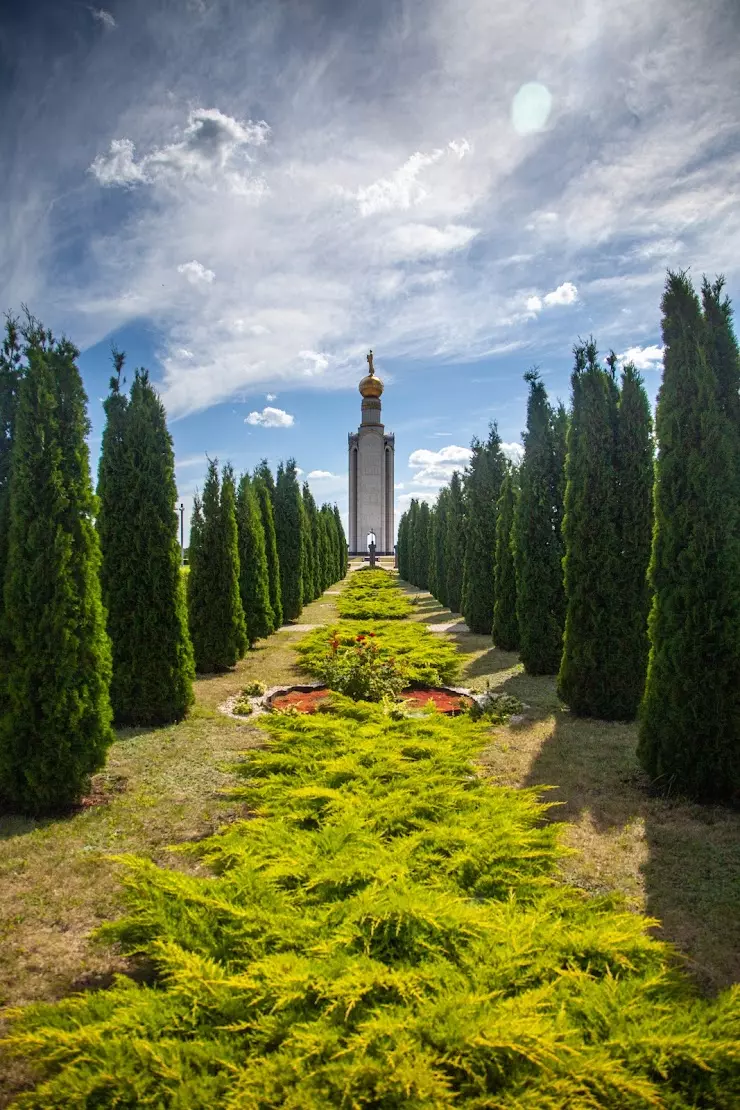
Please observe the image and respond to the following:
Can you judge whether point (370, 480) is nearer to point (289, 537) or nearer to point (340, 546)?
point (340, 546)

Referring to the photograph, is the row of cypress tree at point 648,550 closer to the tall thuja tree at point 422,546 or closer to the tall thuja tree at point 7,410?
the tall thuja tree at point 7,410

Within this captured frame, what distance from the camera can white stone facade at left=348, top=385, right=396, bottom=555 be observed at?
6625cm

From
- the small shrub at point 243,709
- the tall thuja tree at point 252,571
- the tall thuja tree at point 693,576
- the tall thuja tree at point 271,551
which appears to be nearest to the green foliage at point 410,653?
the tall thuja tree at point 252,571

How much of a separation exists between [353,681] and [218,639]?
12.0 ft

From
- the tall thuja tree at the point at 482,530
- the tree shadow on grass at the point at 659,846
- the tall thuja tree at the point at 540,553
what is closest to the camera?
the tree shadow on grass at the point at 659,846

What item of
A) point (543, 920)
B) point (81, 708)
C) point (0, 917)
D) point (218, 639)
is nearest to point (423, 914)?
point (543, 920)

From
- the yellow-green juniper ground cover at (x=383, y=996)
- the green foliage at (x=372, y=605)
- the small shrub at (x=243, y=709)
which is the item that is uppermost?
the green foliage at (x=372, y=605)

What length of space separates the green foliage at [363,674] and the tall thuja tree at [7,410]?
4732 mm

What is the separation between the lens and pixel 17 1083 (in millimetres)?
2498

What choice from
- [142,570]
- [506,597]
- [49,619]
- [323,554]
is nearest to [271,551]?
[506,597]

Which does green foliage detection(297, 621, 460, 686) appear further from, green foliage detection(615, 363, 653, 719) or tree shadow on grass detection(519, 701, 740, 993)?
tree shadow on grass detection(519, 701, 740, 993)

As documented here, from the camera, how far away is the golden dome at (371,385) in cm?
6831

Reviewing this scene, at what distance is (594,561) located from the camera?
8.25 metres

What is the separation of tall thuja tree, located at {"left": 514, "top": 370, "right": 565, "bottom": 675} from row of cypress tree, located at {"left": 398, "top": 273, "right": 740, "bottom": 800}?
0.02 metres
